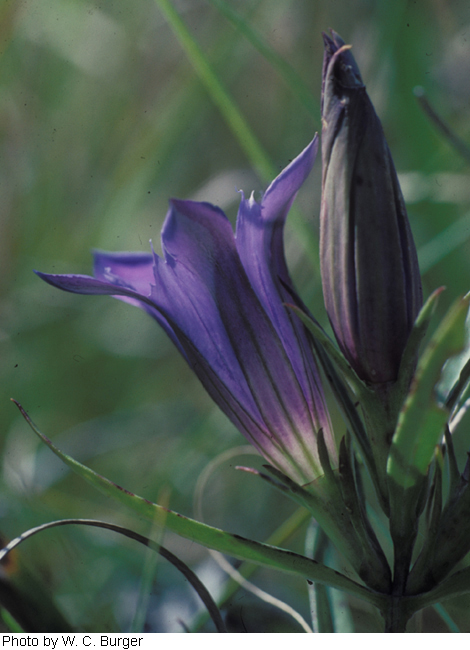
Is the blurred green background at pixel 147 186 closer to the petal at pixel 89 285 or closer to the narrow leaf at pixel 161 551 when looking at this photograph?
the narrow leaf at pixel 161 551

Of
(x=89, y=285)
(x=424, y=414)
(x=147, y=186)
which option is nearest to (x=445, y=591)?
(x=424, y=414)

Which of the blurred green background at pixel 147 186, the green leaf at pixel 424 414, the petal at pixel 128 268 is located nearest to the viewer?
the green leaf at pixel 424 414

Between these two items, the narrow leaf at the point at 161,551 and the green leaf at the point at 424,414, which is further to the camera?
the narrow leaf at the point at 161,551

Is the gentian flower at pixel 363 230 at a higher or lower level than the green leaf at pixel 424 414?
higher

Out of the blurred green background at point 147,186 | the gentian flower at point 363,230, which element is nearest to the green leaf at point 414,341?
the gentian flower at point 363,230

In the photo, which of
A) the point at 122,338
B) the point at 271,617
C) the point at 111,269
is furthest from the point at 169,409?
the point at 111,269

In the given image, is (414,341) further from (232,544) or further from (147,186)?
(147,186)

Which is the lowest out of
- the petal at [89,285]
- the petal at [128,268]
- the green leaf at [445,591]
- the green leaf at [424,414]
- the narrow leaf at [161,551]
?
the narrow leaf at [161,551]
